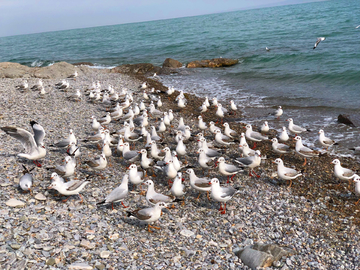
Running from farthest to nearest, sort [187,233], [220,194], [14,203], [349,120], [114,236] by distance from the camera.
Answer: [349,120] → [220,194] → [187,233] → [14,203] → [114,236]

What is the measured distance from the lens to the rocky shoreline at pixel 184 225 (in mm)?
6256

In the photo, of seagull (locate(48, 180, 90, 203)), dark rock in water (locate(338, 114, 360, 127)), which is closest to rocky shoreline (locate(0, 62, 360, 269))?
seagull (locate(48, 180, 90, 203))

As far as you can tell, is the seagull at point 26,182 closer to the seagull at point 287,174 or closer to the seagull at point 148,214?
the seagull at point 148,214

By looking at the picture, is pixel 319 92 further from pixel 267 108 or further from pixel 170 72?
pixel 170 72

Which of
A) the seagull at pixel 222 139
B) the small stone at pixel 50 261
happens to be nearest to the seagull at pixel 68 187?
the small stone at pixel 50 261

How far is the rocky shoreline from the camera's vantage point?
20.5 feet

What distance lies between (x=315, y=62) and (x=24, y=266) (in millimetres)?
32636

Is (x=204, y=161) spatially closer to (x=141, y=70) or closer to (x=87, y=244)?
(x=87, y=244)

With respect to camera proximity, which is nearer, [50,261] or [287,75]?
[50,261]

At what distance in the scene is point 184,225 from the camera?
8.15 meters

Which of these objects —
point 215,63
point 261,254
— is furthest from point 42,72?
point 261,254

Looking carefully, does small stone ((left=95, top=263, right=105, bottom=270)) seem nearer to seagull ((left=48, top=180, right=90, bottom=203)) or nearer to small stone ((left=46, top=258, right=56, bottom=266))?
small stone ((left=46, top=258, right=56, bottom=266))

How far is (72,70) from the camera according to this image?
30906 millimetres

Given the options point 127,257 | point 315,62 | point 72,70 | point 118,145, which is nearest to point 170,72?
point 72,70
